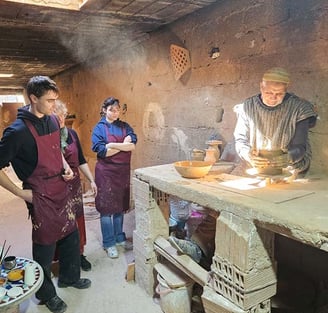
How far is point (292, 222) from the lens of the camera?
1250 millimetres

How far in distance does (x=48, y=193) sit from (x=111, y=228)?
1071 millimetres

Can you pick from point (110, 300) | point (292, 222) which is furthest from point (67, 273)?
point (292, 222)

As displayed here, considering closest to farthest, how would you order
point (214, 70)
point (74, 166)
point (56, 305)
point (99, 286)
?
point (56, 305) → point (99, 286) → point (74, 166) → point (214, 70)

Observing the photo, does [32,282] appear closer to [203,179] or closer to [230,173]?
[203,179]

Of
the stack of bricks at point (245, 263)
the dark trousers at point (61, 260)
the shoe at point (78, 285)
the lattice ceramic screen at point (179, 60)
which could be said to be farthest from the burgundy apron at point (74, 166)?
the stack of bricks at point (245, 263)

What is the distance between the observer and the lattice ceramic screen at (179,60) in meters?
2.96

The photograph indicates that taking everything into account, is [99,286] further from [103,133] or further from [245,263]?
[245,263]

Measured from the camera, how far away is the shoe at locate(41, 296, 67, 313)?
2.14m

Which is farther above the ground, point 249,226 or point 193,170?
point 193,170

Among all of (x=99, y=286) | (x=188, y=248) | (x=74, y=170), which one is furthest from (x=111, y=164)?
(x=188, y=248)

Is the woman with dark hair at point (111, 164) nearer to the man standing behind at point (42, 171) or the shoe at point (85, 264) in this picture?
the shoe at point (85, 264)

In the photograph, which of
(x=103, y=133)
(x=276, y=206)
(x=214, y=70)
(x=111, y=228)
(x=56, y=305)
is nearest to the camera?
(x=276, y=206)

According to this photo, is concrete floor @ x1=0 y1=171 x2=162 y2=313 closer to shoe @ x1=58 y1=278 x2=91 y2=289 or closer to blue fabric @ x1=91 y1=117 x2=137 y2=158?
shoe @ x1=58 y1=278 x2=91 y2=289

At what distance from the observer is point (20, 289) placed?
1755 millimetres
